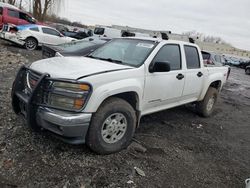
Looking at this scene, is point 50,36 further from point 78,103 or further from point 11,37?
point 78,103

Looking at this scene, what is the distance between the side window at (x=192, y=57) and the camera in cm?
548

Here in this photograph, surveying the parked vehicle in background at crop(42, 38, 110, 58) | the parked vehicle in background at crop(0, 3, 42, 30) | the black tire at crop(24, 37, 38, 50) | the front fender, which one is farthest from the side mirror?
the parked vehicle in background at crop(0, 3, 42, 30)

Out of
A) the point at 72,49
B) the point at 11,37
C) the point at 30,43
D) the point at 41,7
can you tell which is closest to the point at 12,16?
the point at 30,43

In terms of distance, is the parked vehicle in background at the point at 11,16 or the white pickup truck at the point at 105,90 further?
the parked vehicle in background at the point at 11,16

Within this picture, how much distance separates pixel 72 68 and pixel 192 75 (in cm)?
280

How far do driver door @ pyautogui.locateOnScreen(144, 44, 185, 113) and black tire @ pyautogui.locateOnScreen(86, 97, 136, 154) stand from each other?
1.84 feet

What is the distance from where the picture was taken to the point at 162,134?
5.00 m

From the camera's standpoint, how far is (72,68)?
3682 mm

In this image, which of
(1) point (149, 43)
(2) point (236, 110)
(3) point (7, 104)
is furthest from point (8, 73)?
(2) point (236, 110)

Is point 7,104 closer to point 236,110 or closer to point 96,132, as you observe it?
point 96,132

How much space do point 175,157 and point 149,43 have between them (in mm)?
2057

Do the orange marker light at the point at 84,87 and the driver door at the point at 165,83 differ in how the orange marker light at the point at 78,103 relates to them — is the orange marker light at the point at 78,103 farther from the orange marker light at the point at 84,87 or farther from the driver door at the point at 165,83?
the driver door at the point at 165,83

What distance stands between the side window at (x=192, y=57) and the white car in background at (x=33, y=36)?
11.2m

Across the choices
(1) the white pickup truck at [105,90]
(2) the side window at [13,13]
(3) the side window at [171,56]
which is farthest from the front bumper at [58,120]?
(2) the side window at [13,13]
